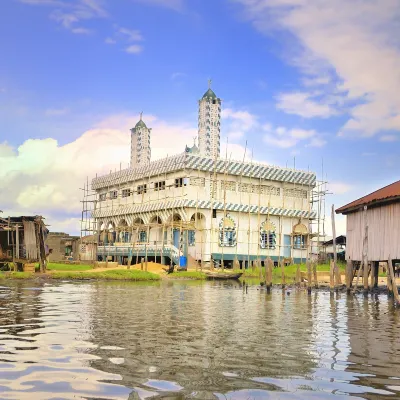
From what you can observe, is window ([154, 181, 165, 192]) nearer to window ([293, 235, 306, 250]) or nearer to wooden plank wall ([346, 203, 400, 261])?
window ([293, 235, 306, 250])

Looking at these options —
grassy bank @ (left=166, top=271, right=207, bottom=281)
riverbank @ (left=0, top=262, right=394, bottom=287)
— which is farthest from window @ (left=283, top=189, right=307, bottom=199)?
grassy bank @ (left=166, top=271, right=207, bottom=281)

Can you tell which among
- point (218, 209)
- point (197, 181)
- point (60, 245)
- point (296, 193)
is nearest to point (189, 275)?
point (218, 209)

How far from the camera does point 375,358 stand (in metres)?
9.55

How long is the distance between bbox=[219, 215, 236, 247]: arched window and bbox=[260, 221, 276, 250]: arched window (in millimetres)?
3564

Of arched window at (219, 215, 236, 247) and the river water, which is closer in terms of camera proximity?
the river water

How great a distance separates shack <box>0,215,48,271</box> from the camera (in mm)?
36625

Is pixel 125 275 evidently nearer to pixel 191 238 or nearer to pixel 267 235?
pixel 191 238

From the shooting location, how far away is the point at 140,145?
281ft

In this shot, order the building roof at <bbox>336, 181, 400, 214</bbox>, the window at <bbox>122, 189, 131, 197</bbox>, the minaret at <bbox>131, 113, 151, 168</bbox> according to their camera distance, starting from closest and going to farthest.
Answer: the building roof at <bbox>336, 181, 400, 214</bbox>
the window at <bbox>122, 189, 131, 197</bbox>
the minaret at <bbox>131, 113, 151, 168</bbox>

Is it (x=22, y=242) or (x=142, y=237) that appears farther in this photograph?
(x=142, y=237)

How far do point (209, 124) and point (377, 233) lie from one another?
48462 mm

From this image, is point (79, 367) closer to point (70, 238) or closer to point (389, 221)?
point (389, 221)

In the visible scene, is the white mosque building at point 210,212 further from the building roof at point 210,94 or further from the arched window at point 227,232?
the building roof at point 210,94

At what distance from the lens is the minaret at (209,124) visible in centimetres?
7369
